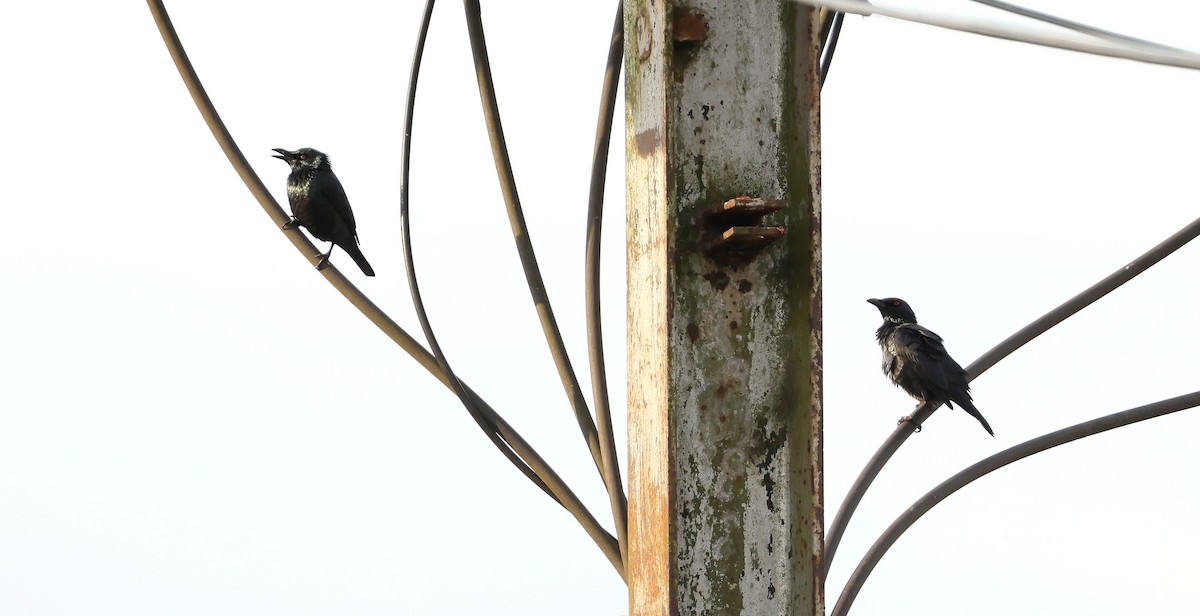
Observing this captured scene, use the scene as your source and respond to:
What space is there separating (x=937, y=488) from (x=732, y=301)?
1053 millimetres

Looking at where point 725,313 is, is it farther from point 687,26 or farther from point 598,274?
point 598,274

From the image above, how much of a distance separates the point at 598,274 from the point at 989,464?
1061 mm

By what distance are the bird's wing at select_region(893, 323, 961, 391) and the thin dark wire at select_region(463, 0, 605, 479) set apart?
10.9 ft

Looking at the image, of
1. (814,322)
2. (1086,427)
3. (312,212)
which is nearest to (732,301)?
(814,322)

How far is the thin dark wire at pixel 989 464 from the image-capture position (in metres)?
3.16

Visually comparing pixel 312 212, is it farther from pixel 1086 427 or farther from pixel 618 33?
pixel 1086 427

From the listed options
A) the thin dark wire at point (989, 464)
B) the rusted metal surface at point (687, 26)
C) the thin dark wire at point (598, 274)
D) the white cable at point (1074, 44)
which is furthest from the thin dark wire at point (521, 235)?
the white cable at point (1074, 44)

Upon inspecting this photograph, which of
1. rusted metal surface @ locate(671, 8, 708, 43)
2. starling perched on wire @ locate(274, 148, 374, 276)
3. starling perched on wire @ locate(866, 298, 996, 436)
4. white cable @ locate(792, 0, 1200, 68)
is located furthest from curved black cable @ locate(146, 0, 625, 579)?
starling perched on wire @ locate(866, 298, 996, 436)

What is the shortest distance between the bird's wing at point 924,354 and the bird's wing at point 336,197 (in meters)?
2.84

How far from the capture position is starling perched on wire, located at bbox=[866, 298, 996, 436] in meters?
6.33

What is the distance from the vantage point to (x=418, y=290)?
362 centimetres

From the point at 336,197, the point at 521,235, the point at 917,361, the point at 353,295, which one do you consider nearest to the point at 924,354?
the point at 917,361

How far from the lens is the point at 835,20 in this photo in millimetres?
3967

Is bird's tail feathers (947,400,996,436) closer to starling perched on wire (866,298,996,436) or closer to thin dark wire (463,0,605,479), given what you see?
starling perched on wire (866,298,996,436)
